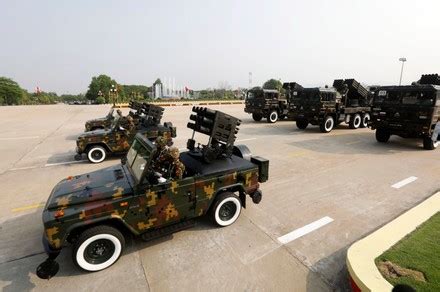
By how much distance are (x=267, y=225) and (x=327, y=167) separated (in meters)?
4.49

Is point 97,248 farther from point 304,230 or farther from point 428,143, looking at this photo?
point 428,143

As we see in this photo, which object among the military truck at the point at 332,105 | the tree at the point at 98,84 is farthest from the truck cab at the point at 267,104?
the tree at the point at 98,84

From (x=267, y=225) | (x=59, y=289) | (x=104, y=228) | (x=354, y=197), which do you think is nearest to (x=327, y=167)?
(x=354, y=197)

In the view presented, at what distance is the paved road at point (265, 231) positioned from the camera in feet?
12.8

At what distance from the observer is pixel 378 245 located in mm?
4277

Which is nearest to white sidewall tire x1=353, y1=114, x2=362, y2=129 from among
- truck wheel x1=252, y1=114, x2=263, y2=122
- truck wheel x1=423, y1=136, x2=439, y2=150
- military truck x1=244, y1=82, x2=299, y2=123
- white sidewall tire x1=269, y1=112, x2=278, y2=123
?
military truck x1=244, y1=82, x2=299, y2=123

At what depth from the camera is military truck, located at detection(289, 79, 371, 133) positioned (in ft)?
49.5

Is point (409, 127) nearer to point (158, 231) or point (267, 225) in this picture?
point (267, 225)

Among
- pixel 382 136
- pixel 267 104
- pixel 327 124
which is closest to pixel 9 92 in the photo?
pixel 267 104

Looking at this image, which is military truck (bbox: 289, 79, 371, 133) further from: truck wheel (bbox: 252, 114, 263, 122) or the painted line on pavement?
the painted line on pavement

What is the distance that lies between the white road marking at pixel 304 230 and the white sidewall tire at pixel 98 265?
8.98 feet

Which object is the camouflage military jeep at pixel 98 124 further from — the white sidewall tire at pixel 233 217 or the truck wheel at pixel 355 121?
the truck wheel at pixel 355 121

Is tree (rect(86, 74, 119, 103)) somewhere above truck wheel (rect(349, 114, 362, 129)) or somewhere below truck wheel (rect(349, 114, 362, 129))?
above

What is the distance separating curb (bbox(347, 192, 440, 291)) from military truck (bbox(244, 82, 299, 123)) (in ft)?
45.7
